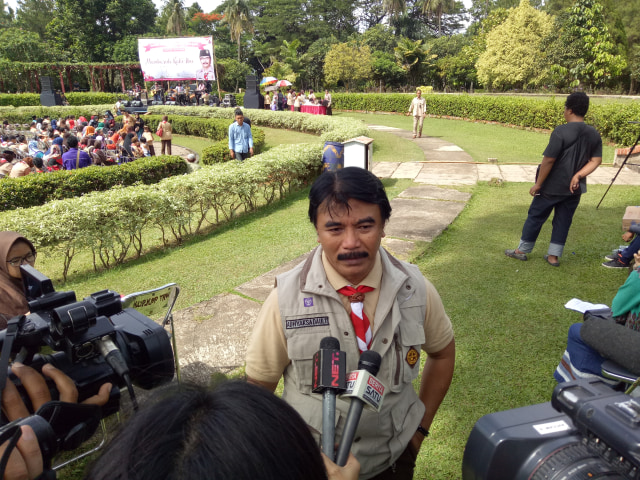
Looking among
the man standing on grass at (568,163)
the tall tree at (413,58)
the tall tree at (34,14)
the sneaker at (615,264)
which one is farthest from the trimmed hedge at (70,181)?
the tall tree at (34,14)

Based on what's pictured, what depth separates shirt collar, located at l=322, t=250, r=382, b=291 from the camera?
165 cm

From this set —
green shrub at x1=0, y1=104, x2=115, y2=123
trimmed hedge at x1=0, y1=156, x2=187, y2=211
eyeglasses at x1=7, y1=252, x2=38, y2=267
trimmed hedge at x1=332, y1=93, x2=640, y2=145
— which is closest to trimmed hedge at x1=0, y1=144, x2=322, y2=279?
Result: trimmed hedge at x1=0, y1=156, x2=187, y2=211

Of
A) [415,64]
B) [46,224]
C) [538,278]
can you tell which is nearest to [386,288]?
[538,278]

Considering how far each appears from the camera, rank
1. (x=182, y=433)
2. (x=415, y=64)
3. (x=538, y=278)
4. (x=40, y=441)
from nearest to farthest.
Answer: (x=182, y=433) < (x=40, y=441) < (x=538, y=278) < (x=415, y=64)

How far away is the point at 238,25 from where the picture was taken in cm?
4816

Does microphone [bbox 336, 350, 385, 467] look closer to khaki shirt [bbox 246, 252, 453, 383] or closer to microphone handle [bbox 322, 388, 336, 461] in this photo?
microphone handle [bbox 322, 388, 336, 461]

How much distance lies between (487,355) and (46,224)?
5076 millimetres

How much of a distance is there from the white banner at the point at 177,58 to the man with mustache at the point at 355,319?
2817 cm

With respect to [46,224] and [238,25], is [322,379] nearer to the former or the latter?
[46,224]

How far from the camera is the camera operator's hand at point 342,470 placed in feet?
3.21

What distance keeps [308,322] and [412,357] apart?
0.42 m

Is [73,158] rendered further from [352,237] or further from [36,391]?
[352,237]

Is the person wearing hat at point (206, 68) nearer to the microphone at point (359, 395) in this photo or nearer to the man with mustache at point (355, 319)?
the man with mustache at point (355, 319)

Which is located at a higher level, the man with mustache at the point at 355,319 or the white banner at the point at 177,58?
the white banner at the point at 177,58
